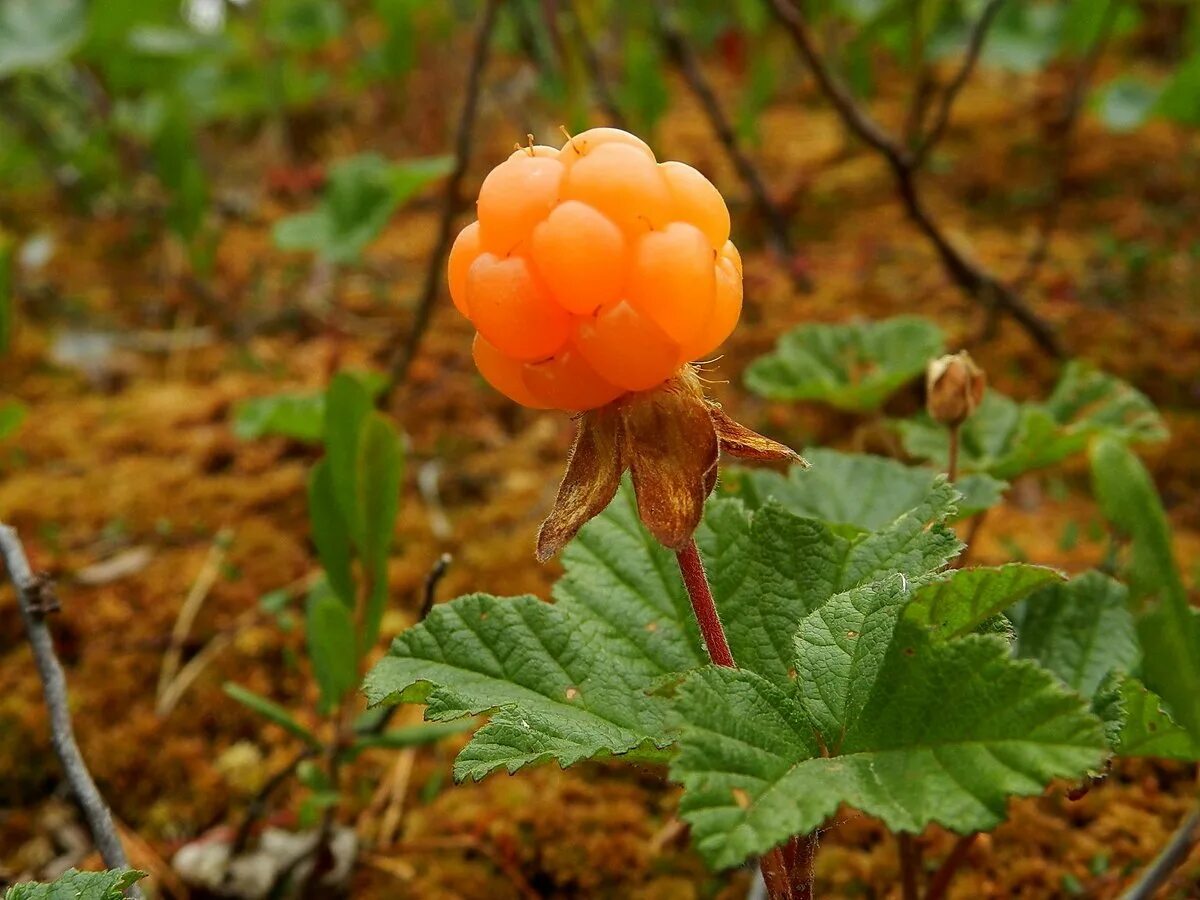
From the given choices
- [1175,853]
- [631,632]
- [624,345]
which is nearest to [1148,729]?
[1175,853]

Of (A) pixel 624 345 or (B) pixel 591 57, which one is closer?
(A) pixel 624 345

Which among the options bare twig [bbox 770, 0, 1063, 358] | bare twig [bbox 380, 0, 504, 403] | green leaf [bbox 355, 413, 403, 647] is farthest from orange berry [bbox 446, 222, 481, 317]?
bare twig [bbox 770, 0, 1063, 358]

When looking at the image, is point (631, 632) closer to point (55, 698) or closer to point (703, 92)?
point (55, 698)

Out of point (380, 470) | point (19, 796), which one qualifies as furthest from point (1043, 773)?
point (19, 796)

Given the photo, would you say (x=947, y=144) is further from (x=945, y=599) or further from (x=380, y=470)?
(x=945, y=599)

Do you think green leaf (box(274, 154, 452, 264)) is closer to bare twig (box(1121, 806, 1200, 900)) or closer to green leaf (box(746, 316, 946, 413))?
green leaf (box(746, 316, 946, 413))

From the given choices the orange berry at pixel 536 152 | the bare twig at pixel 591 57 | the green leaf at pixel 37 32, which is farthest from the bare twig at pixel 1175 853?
the green leaf at pixel 37 32
